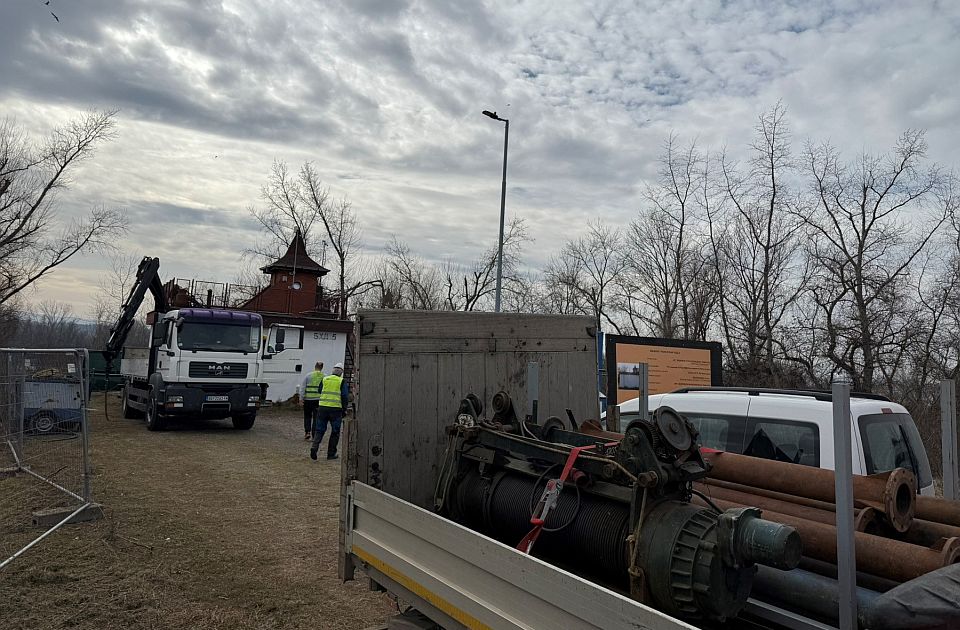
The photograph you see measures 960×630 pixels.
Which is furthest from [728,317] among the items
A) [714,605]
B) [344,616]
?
[714,605]

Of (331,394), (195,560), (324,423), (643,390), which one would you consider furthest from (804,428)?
(324,423)

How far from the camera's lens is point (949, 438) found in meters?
3.46

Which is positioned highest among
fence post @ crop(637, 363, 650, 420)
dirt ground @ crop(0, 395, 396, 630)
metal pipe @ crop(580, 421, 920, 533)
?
fence post @ crop(637, 363, 650, 420)

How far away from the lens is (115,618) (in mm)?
4809

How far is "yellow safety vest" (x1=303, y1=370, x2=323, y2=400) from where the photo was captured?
1401 cm

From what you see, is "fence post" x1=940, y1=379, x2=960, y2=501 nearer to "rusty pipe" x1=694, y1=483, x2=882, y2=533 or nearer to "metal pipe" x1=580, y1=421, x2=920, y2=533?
"metal pipe" x1=580, y1=421, x2=920, y2=533

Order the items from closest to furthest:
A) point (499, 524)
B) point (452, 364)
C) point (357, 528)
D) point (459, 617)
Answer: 1. point (459, 617)
2. point (499, 524)
3. point (357, 528)
4. point (452, 364)

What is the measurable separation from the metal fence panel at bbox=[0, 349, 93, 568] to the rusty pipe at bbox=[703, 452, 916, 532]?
21.7ft

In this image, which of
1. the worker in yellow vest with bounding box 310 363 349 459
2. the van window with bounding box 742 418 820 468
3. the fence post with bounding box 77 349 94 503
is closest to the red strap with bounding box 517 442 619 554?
the van window with bounding box 742 418 820 468

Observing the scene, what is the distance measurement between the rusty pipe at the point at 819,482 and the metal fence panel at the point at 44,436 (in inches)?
261

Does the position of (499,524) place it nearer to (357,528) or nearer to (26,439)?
(357,528)

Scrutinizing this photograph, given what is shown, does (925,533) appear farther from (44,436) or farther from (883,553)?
(44,436)

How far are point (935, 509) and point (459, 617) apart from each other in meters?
2.05

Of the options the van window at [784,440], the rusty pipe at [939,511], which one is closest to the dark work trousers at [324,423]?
the van window at [784,440]
